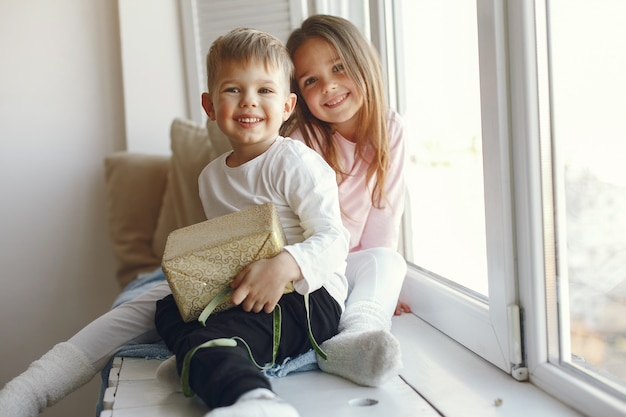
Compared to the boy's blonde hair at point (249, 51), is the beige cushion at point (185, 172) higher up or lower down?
lower down

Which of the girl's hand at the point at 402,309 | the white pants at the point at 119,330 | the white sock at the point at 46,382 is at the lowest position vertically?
the girl's hand at the point at 402,309

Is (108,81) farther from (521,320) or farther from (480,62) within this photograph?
(521,320)

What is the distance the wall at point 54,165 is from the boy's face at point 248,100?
1.40m

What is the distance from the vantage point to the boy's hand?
1087 millimetres

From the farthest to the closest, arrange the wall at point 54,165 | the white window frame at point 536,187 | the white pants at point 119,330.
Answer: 1. the wall at point 54,165
2. the white pants at point 119,330
3. the white window frame at point 536,187

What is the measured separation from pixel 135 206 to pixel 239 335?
1.33m

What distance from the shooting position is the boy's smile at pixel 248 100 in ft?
4.08

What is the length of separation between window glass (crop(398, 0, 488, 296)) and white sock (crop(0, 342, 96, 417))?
0.73 metres

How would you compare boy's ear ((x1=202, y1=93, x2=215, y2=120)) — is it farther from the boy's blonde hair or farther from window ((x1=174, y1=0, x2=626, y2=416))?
window ((x1=174, y1=0, x2=626, y2=416))

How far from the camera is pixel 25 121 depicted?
2.48 meters

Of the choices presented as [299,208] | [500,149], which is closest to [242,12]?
[299,208]

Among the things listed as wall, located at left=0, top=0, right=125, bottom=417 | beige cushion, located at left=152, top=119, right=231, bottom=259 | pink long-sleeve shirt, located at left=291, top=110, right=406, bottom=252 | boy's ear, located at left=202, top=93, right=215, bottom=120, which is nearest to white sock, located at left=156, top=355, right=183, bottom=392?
boy's ear, located at left=202, top=93, right=215, bottom=120

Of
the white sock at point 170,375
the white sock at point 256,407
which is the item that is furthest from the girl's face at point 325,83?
the white sock at point 256,407

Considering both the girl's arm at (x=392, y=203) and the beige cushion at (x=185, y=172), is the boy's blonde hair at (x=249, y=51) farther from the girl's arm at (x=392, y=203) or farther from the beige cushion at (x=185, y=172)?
the beige cushion at (x=185, y=172)
